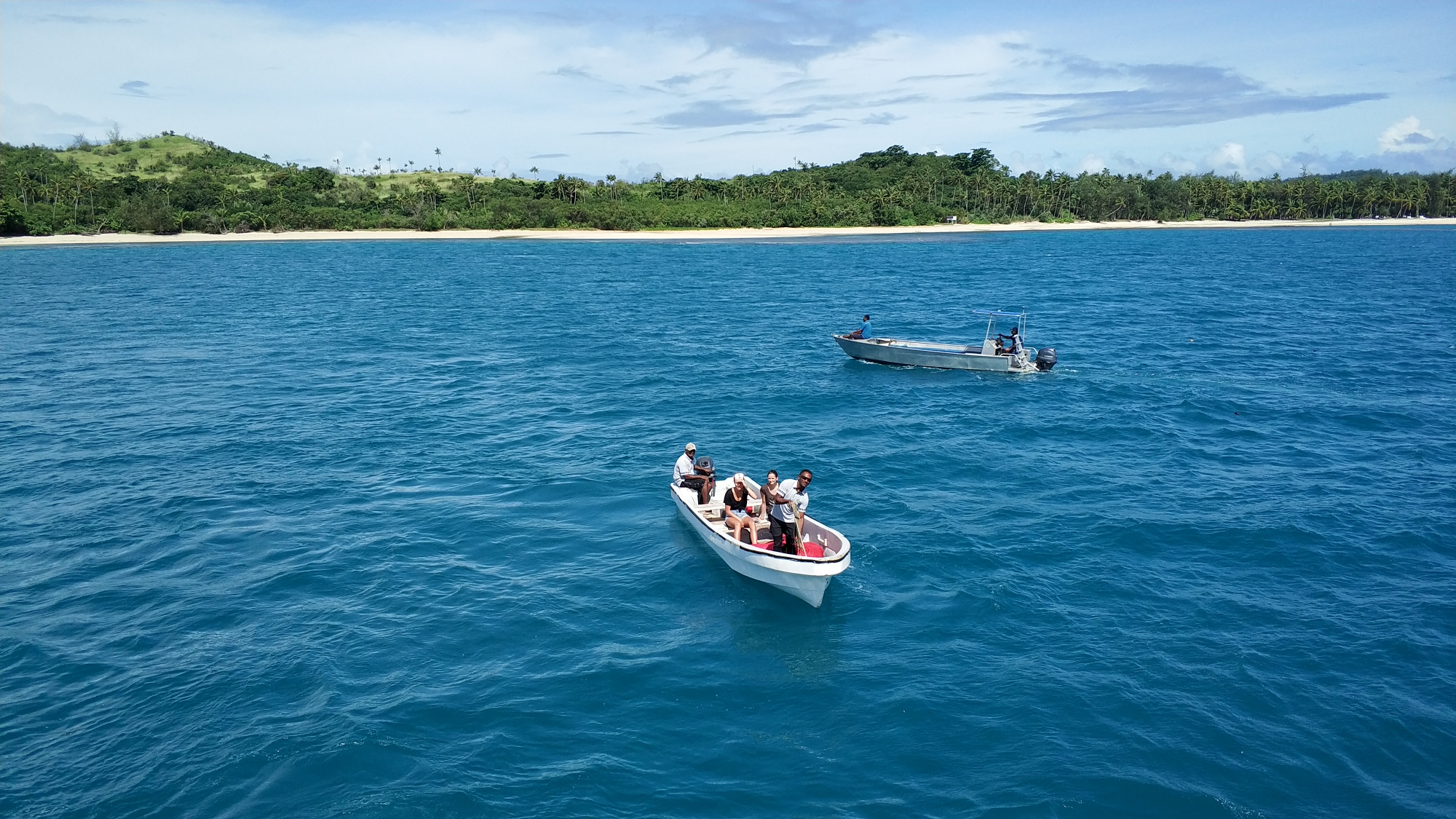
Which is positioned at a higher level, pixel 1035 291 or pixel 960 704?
pixel 1035 291

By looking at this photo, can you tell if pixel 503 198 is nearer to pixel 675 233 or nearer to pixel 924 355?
pixel 675 233

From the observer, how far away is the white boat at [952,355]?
4478 centimetres

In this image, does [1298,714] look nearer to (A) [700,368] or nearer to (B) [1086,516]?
(B) [1086,516]

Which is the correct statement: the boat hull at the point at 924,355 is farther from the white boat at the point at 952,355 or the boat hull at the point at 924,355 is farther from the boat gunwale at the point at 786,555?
the boat gunwale at the point at 786,555

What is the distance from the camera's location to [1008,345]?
46531mm

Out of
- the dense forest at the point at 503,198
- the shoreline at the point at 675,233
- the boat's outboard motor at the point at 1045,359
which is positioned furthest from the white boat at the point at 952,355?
the dense forest at the point at 503,198

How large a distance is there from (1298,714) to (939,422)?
20737 millimetres

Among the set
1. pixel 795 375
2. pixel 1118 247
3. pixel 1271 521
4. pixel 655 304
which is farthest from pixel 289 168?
pixel 1271 521

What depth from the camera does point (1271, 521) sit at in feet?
82.4

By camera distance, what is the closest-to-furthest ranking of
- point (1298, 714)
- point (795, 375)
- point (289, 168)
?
point (1298, 714), point (795, 375), point (289, 168)

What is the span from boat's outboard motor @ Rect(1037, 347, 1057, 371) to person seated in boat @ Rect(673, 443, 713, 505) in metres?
25.5

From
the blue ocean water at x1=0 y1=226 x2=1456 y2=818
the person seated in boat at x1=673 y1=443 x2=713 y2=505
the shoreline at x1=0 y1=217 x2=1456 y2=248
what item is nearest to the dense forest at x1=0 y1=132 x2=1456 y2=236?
the shoreline at x1=0 y1=217 x2=1456 y2=248

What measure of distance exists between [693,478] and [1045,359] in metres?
26.4

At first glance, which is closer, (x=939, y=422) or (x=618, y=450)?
(x=618, y=450)
